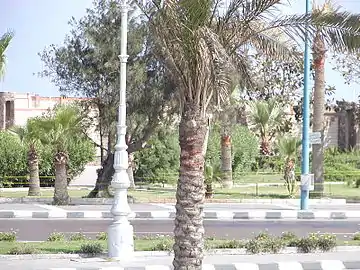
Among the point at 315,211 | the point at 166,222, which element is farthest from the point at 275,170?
the point at 166,222

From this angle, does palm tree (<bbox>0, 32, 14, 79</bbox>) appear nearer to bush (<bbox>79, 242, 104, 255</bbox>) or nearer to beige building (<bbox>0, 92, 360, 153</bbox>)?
bush (<bbox>79, 242, 104, 255</bbox>)

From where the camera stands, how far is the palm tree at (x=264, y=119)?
47594 millimetres

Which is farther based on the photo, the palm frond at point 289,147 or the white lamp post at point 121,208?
the palm frond at point 289,147

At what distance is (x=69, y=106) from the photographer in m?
26.6

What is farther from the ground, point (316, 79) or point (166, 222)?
point (316, 79)

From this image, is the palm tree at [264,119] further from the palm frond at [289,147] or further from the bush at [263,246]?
the bush at [263,246]

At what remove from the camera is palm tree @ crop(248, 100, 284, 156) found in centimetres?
4759

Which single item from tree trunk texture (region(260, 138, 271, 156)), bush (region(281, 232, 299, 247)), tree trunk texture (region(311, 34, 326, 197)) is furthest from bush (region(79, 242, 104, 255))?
tree trunk texture (region(260, 138, 271, 156))

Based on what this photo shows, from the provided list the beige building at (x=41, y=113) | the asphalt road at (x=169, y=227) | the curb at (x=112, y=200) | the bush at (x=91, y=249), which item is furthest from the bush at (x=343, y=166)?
the bush at (x=91, y=249)

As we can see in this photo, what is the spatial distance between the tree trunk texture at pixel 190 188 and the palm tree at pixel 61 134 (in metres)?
16.7

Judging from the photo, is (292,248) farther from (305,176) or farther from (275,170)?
(275,170)

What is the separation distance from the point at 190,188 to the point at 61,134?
16.8 metres

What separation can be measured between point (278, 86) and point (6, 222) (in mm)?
34394

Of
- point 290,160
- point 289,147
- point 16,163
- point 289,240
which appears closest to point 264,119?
point 289,147
